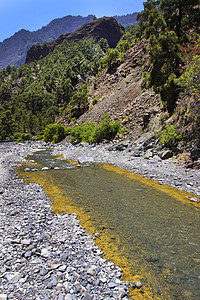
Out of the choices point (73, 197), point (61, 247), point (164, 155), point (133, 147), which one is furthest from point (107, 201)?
point (133, 147)

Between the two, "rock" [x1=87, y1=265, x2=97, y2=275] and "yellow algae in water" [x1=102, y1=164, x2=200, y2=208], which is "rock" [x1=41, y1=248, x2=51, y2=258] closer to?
"rock" [x1=87, y1=265, x2=97, y2=275]

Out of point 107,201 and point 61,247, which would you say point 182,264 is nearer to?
point 61,247

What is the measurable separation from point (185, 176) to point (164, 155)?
190 inches

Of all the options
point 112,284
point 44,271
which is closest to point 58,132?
point 44,271

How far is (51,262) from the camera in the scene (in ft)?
19.0

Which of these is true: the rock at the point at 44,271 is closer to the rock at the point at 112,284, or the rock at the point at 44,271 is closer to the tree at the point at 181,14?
the rock at the point at 112,284

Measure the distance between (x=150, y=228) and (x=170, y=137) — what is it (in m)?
12.8

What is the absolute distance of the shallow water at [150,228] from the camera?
5523 millimetres

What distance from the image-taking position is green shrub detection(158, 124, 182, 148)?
18513 millimetres

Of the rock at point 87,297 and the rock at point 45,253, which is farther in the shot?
the rock at point 45,253

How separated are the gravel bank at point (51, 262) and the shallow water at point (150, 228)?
106cm

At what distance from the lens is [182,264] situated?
6023mm

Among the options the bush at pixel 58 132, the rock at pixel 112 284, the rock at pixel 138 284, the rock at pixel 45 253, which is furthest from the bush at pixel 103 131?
the rock at pixel 112 284

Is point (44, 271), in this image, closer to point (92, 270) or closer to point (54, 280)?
point (54, 280)
